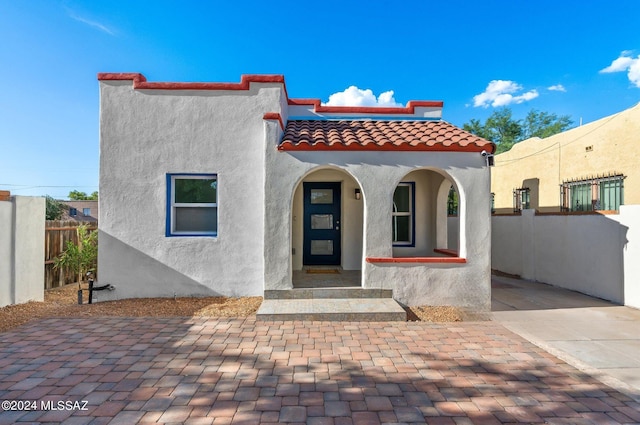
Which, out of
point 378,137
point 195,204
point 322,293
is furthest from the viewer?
point 195,204

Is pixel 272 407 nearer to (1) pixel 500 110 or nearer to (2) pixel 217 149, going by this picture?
(2) pixel 217 149

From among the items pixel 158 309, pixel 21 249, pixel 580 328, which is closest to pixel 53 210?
pixel 21 249

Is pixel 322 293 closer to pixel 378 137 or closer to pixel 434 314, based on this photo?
pixel 434 314

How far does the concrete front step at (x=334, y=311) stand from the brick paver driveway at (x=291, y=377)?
12.8 inches

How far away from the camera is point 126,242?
22.5 ft

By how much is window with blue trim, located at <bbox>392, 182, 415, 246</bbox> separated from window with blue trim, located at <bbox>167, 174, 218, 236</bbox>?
4623mm

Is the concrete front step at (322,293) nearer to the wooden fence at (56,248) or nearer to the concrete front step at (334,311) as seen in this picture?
the concrete front step at (334,311)

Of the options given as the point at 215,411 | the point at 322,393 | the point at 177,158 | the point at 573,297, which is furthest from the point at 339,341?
the point at 573,297

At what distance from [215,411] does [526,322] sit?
5.35 meters

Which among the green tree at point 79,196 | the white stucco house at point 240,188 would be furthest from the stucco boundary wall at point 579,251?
the green tree at point 79,196

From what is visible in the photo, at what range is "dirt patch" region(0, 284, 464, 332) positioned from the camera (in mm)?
5703

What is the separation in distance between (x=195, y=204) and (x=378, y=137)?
4294 mm

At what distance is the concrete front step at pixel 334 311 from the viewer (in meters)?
5.46

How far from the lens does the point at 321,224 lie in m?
8.90
